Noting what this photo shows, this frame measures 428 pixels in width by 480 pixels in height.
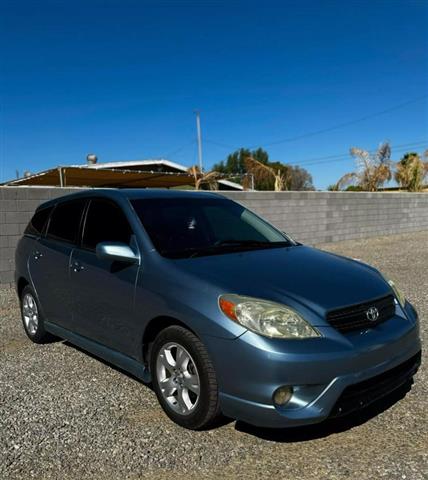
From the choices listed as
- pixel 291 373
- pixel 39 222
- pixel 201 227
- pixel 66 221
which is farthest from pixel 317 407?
pixel 39 222

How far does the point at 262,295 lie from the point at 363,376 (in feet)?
2.48

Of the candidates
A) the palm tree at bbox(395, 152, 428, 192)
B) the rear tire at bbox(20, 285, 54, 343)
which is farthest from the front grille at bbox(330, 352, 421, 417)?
the palm tree at bbox(395, 152, 428, 192)

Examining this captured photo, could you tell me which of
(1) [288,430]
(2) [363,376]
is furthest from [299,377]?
(1) [288,430]

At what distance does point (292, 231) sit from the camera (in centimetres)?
1381

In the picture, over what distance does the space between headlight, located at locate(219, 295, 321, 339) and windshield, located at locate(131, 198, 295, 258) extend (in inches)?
31.2

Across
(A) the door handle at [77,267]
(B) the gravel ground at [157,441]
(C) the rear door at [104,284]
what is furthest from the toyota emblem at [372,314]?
(A) the door handle at [77,267]

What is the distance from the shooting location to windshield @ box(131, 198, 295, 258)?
3.77 m

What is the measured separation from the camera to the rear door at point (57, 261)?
14.6 feet

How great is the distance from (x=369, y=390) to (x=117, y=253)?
1.93m

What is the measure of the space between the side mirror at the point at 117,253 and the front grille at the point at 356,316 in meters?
1.48

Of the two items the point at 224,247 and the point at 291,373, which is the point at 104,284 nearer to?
the point at 224,247

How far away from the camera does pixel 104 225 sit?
420 centimetres

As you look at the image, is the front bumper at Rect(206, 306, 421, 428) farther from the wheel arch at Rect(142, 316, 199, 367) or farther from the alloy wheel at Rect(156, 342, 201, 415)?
the wheel arch at Rect(142, 316, 199, 367)

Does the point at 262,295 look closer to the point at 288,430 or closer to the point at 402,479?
the point at 288,430
